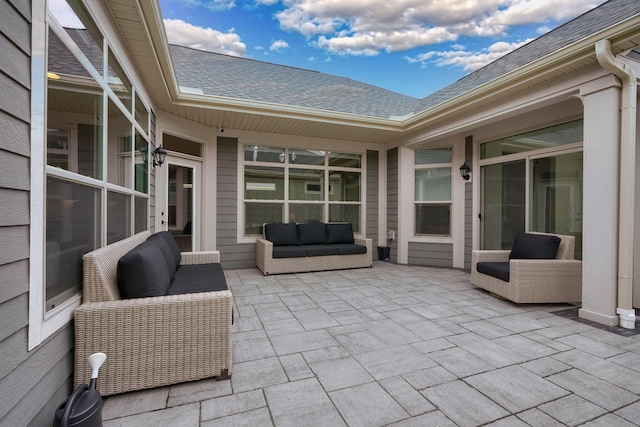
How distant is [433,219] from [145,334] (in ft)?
18.0

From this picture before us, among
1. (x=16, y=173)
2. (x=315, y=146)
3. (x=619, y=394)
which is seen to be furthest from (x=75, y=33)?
(x=315, y=146)

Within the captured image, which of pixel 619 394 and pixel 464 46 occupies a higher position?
pixel 464 46

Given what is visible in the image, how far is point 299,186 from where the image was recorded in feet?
20.4

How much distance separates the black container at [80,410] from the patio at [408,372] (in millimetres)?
381

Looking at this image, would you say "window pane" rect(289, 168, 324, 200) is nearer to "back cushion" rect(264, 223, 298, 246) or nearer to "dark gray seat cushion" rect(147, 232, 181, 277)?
"back cushion" rect(264, 223, 298, 246)

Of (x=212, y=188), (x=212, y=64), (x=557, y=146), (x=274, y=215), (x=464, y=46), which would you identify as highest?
(x=464, y=46)

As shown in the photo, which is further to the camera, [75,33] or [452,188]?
[452,188]

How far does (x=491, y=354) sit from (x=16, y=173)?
3111 mm

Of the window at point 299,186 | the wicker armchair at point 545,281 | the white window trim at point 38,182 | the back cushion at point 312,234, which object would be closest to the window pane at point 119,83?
the white window trim at point 38,182

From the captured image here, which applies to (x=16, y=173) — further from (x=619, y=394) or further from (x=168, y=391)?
(x=619, y=394)

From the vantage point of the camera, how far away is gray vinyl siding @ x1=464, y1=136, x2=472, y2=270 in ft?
17.9

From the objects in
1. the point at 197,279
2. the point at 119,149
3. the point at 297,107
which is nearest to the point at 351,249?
the point at 297,107

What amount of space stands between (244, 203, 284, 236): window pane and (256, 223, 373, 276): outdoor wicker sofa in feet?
0.80

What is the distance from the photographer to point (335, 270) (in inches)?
221
